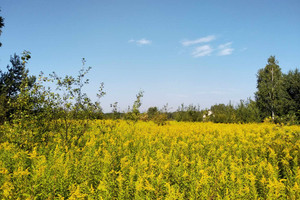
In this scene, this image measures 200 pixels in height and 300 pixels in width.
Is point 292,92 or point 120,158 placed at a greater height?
point 292,92

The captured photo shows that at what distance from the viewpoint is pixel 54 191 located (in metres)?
3.42

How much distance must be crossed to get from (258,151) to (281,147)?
34.2 inches

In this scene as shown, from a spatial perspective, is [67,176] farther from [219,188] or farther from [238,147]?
[238,147]

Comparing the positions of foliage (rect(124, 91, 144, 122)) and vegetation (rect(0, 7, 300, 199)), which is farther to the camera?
foliage (rect(124, 91, 144, 122))

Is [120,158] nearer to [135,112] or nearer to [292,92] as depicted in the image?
[135,112]

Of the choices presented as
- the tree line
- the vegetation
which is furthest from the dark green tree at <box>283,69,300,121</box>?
the vegetation

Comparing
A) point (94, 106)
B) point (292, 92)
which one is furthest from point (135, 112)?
point (292, 92)

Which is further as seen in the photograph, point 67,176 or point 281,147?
point 281,147

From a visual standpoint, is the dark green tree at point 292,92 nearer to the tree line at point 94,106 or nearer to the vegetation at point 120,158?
the tree line at point 94,106

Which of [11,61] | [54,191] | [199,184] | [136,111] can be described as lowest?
[54,191]

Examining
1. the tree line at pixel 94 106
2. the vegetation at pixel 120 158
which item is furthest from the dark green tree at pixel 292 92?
the vegetation at pixel 120 158

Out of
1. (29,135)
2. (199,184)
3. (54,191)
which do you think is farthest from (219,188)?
(29,135)

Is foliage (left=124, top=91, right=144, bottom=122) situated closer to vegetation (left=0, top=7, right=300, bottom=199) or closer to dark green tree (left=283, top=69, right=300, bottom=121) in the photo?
vegetation (left=0, top=7, right=300, bottom=199)

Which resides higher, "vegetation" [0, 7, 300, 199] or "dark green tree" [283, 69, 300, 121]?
"dark green tree" [283, 69, 300, 121]
